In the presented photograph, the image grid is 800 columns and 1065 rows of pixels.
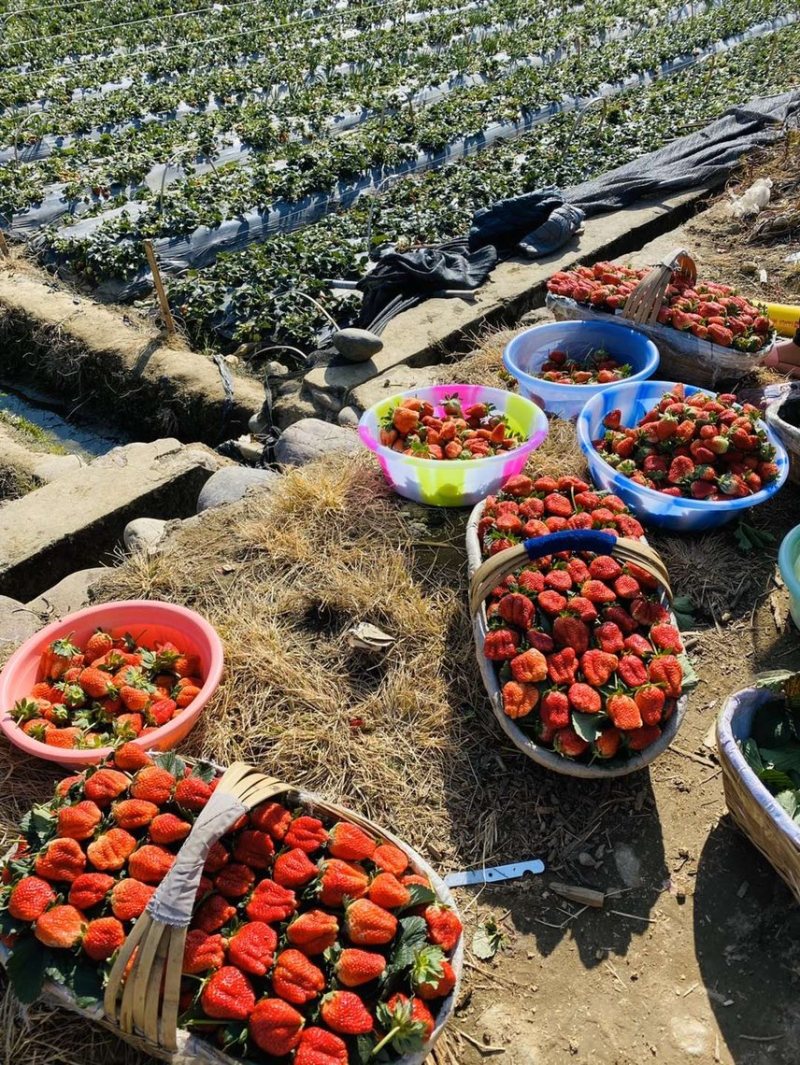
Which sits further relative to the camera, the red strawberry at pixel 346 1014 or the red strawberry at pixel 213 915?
the red strawberry at pixel 213 915

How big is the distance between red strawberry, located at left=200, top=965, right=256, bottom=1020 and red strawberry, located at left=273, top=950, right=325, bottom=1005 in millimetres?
60

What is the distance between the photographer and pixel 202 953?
1.55 meters

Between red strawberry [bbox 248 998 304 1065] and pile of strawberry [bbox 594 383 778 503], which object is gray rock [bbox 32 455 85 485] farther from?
red strawberry [bbox 248 998 304 1065]

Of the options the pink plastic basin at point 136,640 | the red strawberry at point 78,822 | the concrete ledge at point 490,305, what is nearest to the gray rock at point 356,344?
the concrete ledge at point 490,305

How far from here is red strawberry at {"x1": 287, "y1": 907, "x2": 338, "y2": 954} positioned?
1.57 meters

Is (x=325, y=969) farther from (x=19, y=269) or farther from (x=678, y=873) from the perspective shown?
(x=19, y=269)

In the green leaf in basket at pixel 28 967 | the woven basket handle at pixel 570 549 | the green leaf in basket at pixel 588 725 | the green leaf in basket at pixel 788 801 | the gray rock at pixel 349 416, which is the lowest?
the gray rock at pixel 349 416

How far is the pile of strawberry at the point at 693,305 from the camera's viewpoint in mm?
3770

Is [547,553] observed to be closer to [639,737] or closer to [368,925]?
[639,737]

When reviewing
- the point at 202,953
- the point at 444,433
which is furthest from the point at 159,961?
the point at 444,433

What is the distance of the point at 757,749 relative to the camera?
A: 2.04 metres

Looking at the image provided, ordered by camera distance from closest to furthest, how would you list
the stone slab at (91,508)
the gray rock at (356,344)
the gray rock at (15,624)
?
the gray rock at (15,624)
the stone slab at (91,508)
the gray rock at (356,344)

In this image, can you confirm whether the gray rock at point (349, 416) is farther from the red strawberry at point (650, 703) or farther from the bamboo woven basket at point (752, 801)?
the bamboo woven basket at point (752, 801)

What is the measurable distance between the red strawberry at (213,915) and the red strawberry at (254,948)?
0.15ft
